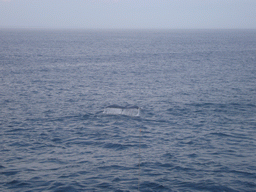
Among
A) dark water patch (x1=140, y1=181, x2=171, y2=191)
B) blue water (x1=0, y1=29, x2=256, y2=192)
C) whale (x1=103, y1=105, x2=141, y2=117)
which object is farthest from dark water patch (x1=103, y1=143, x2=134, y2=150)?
whale (x1=103, y1=105, x2=141, y2=117)

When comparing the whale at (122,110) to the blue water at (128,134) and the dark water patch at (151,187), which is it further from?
the dark water patch at (151,187)

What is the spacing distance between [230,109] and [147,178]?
22.7 m

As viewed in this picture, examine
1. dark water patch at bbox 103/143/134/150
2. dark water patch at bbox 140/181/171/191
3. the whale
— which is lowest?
dark water patch at bbox 140/181/171/191

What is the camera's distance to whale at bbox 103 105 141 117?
4125cm

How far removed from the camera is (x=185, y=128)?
119 feet

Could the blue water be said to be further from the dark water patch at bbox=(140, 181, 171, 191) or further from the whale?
the whale

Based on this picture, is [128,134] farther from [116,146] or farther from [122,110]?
[122,110]

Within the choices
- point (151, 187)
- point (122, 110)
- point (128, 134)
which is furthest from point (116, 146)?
point (122, 110)

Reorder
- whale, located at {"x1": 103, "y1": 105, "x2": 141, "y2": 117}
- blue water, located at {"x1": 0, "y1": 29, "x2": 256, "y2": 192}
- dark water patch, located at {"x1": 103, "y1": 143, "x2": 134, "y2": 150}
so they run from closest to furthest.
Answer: blue water, located at {"x1": 0, "y1": 29, "x2": 256, "y2": 192}, dark water patch, located at {"x1": 103, "y1": 143, "x2": 134, "y2": 150}, whale, located at {"x1": 103, "y1": 105, "x2": 141, "y2": 117}

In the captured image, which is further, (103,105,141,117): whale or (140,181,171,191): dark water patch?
(103,105,141,117): whale

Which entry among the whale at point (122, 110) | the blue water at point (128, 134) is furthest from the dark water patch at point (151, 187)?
the whale at point (122, 110)

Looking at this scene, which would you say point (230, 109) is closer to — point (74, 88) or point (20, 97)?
point (74, 88)

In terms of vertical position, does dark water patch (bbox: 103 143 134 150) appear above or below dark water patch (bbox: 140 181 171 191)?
above

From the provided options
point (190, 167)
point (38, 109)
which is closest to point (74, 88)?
point (38, 109)
